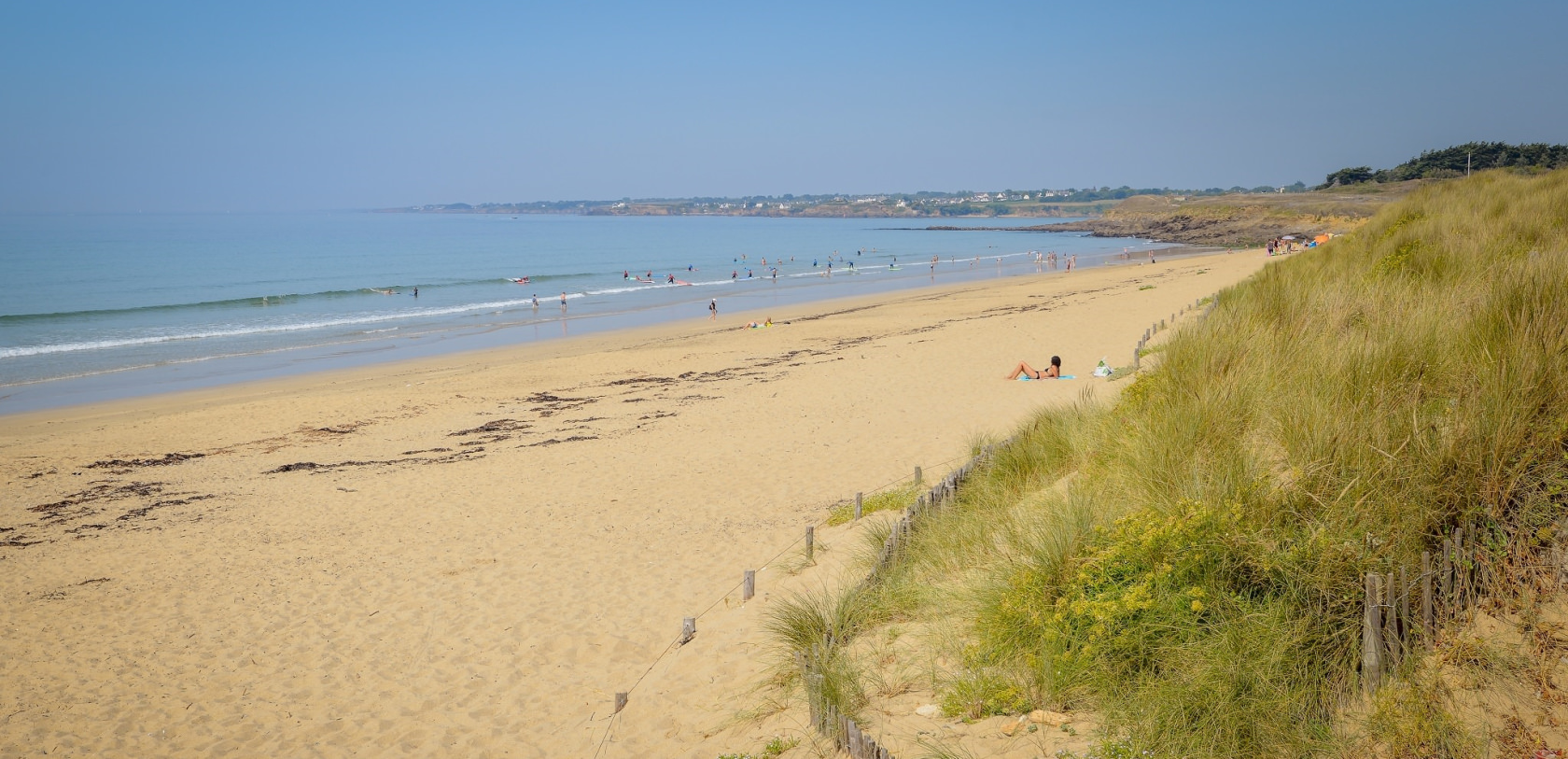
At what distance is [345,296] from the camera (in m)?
48.1

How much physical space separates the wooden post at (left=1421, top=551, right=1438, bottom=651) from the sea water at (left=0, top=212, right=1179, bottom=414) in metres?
26.1

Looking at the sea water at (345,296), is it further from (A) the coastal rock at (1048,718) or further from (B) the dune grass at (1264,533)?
(A) the coastal rock at (1048,718)

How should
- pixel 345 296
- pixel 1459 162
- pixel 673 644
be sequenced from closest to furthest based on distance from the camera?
pixel 673 644
pixel 345 296
pixel 1459 162

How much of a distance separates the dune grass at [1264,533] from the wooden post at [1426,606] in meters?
0.10

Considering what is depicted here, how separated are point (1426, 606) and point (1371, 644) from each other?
1.10 feet

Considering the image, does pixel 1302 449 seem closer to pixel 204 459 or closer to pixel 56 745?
pixel 56 745

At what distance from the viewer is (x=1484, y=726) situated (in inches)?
132

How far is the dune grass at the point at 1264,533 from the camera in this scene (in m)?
3.79

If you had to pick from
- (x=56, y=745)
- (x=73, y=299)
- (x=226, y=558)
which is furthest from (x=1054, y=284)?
(x=73, y=299)

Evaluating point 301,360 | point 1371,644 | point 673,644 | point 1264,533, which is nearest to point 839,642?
point 673,644

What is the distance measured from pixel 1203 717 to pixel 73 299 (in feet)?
179

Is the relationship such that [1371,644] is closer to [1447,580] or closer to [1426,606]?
[1426,606]

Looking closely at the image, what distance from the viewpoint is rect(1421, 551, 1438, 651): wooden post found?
12.4 ft

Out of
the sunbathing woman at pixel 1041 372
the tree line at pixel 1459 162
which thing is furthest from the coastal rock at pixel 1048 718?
the tree line at pixel 1459 162
